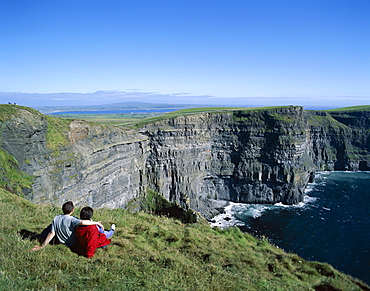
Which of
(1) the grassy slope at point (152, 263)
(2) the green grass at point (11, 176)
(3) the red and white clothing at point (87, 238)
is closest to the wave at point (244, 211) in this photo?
(1) the grassy slope at point (152, 263)

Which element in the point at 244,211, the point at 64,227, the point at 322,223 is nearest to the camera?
the point at 64,227

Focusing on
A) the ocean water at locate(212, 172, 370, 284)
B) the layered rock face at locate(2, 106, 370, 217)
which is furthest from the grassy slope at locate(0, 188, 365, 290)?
the ocean water at locate(212, 172, 370, 284)

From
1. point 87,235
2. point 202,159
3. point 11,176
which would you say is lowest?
point 202,159

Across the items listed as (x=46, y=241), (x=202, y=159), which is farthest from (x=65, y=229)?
(x=202, y=159)

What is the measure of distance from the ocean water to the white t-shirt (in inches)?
1429

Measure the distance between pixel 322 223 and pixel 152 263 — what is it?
49901 millimetres

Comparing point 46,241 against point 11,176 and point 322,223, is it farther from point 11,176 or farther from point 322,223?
point 322,223

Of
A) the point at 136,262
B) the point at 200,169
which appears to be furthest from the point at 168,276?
the point at 200,169

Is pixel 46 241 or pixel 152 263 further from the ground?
pixel 46 241

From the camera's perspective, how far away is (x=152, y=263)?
10977 mm

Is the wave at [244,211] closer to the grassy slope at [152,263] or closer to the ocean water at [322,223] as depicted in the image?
the ocean water at [322,223]

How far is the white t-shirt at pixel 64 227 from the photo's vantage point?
33.8 feet

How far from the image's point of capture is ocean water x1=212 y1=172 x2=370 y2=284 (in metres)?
38.6

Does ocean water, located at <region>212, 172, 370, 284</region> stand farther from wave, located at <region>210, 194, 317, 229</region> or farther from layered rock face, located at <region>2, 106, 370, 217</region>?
layered rock face, located at <region>2, 106, 370, 217</region>
